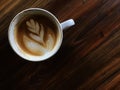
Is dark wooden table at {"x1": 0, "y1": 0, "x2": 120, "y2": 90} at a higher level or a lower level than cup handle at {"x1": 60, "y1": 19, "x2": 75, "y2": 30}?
lower

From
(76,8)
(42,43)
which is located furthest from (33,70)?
(76,8)

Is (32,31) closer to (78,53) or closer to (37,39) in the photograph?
(37,39)

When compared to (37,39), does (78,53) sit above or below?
below

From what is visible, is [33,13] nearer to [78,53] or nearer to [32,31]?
[32,31]

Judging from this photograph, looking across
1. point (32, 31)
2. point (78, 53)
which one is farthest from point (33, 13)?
point (78, 53)

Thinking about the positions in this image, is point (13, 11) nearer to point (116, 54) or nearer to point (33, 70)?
point (33, 70)
